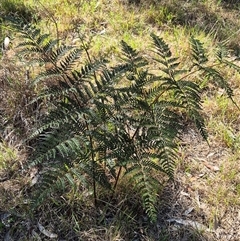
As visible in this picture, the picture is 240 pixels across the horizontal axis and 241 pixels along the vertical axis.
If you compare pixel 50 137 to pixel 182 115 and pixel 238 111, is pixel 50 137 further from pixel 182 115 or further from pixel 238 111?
pixel 238 111

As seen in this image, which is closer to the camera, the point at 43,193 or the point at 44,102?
the point at 43,193

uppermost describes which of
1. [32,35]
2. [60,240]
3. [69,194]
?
[32,35]

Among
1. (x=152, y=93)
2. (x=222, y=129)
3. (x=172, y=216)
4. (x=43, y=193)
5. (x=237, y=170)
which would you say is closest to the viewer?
(x=43, y=193)

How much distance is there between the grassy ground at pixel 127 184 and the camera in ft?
7.82

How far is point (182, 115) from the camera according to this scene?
10.1 ft

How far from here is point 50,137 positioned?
180 centimetres

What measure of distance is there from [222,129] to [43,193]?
1.65m

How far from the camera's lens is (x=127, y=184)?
2.46 m

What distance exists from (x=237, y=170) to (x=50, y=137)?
58.4 inches

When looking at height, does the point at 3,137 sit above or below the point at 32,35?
below

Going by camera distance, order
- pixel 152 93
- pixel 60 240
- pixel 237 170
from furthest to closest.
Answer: pixel 237 170
pixel 60 240
pixel 152 93

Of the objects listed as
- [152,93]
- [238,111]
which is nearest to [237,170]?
[238,111]

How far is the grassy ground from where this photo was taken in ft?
7.82

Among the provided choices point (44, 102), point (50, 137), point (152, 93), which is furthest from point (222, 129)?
point (50, 137)
